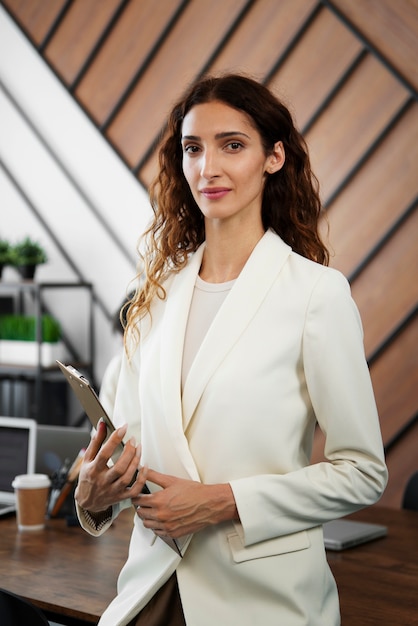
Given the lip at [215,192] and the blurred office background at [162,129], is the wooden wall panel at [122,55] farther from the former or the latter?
the lip at [215,192]

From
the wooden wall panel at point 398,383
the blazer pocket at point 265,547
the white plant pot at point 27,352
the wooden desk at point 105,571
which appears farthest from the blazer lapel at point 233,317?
the white plant pot at point 27,352

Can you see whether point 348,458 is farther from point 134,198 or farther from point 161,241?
point 134,198

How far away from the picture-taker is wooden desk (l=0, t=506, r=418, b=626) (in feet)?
5.42

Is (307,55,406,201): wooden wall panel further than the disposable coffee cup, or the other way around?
(307,55,406,201): wooden wall panel

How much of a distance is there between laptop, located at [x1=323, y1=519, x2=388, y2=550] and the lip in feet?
Answer: 3.39

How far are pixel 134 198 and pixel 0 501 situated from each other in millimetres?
2446

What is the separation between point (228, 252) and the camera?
152cm

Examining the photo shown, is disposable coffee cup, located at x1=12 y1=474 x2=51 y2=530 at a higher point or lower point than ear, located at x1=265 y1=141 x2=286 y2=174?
lower

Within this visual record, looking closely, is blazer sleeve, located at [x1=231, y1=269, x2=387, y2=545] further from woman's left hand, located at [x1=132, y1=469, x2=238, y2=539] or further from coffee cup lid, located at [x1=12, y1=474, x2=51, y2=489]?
coffee cup lid, located at [x1=12, y1=474, x2=51, y2=489]

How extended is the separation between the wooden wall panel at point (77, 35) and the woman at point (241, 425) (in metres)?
3.48

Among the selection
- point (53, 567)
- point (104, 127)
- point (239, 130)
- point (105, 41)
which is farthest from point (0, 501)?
point (105, 41)

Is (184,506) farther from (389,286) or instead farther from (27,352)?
(27,352)

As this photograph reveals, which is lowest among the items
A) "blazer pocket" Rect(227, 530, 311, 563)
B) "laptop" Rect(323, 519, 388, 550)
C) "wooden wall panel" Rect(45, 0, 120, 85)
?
"laptop" Rect(323, 519, 388, 550)

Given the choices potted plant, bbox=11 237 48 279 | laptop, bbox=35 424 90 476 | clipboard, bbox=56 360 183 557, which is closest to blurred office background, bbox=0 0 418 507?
potted plant, bbox=11 237 48 279
